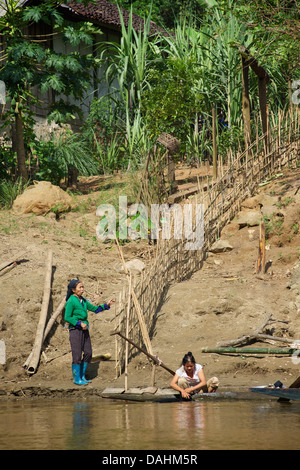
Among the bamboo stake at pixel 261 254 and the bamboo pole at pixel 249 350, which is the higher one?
the bamboo stake at pixel 261 254

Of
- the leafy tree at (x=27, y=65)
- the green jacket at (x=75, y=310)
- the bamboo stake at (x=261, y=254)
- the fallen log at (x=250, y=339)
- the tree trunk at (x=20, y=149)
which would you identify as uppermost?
the leafy tree at (x=27, y=65)

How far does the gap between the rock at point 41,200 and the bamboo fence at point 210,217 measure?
2590 mm

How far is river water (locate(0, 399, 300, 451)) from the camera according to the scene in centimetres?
552

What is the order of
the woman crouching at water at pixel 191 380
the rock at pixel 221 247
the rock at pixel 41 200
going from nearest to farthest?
1. the woman crouching at water at pixel 191 380
2. the rock at pixel 221 247
3. the rock at pixel 41 200

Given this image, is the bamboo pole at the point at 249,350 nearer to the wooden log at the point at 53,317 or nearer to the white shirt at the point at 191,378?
the white shirt at the point at 191,378

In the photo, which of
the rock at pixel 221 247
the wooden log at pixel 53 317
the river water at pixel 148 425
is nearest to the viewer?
the river water at pixel 148 425

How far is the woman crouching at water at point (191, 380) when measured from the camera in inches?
296

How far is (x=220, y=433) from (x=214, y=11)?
11420 millimetres

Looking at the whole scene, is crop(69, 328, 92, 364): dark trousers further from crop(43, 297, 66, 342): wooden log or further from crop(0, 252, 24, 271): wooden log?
crop(0, 252, 24, 271): wooden log

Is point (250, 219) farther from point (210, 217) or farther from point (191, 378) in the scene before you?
point (191, 378)

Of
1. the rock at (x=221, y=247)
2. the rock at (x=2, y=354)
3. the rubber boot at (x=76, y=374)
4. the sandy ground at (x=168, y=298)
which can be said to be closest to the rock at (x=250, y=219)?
the sandy ground at (x=168, y=298)

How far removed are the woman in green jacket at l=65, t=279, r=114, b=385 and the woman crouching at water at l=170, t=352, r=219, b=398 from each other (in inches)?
45.1

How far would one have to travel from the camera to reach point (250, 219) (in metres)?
11.4

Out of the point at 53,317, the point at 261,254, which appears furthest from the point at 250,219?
the point at 53,317
